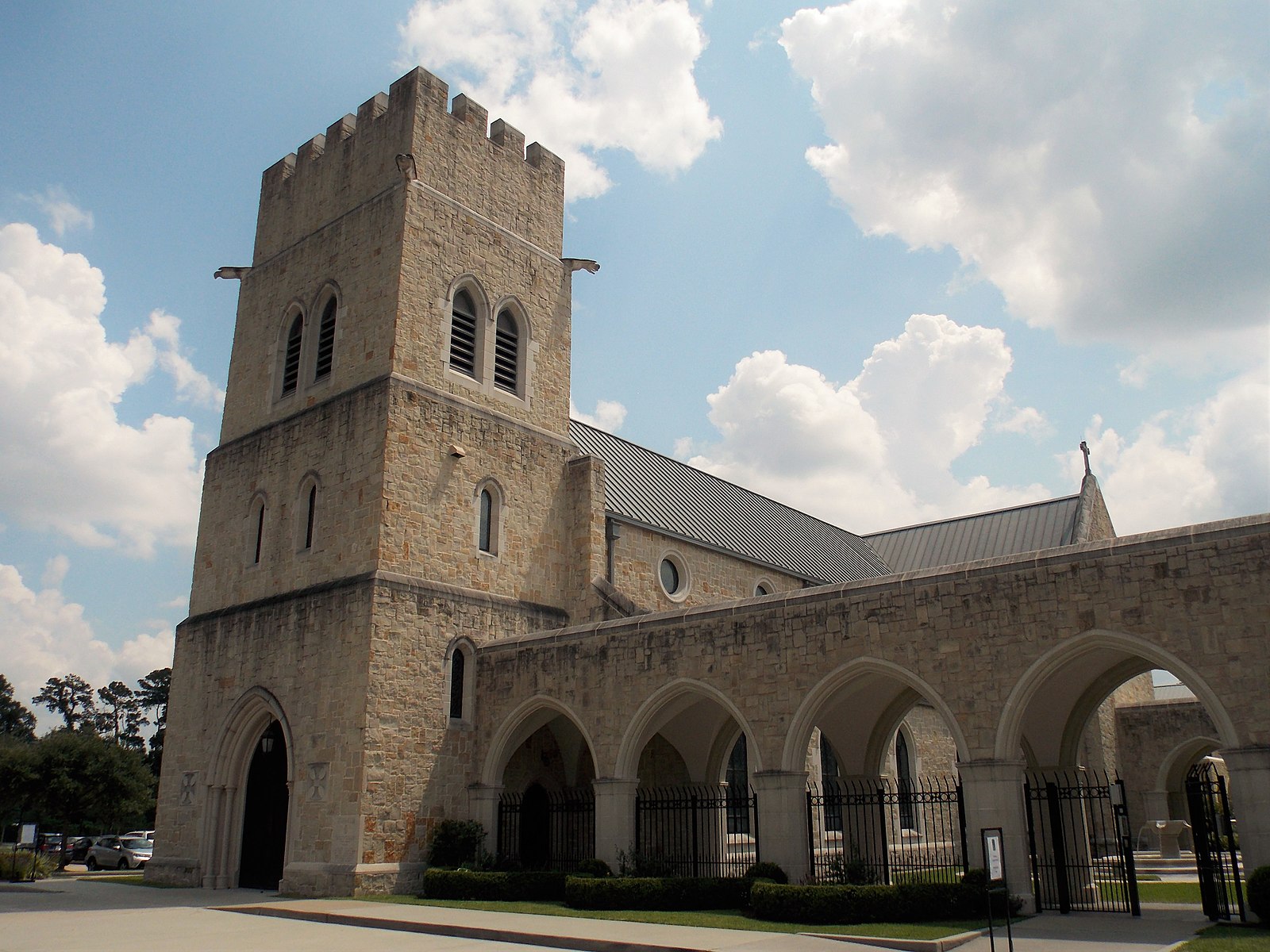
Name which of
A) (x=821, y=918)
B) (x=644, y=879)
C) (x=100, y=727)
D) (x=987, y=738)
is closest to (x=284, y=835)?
(x=644, y=879)

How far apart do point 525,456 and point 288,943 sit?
1281 cm

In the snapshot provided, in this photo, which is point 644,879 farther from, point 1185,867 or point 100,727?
point 100,727

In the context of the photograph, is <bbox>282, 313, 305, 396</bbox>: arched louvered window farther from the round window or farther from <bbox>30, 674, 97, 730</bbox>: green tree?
<bbox>30, 674, 97, 730</bbox>: green tree

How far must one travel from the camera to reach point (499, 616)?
2181 cm

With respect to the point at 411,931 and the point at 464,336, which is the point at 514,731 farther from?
the point at 464,336

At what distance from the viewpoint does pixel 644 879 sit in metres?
15.9

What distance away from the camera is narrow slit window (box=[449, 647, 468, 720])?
20594mm

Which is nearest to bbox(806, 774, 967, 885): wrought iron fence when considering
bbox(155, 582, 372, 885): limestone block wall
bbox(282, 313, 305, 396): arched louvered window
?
bbox(155, 582, 372, 885): limestone block wall

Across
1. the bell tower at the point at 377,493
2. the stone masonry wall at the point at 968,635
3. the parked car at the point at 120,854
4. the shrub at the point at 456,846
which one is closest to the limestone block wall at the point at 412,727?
the bell tower at the point at 377,493

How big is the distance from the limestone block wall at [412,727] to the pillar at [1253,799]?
13129mm

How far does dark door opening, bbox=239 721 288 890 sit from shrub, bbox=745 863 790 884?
9945 millimetres

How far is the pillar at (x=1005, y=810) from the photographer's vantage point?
14.4m

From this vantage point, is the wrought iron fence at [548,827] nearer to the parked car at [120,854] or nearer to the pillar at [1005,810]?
the pillar at [1005,810]

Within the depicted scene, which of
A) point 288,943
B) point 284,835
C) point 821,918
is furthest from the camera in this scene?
point 284,835
